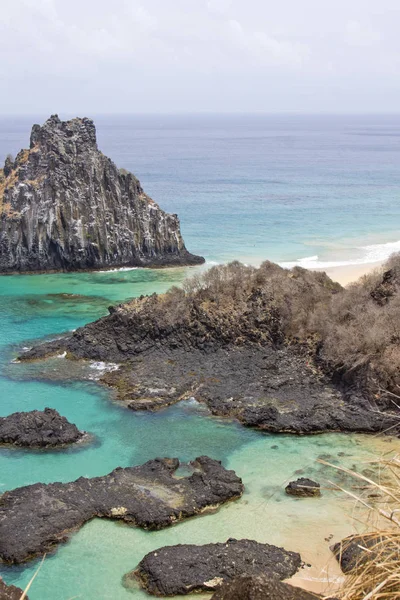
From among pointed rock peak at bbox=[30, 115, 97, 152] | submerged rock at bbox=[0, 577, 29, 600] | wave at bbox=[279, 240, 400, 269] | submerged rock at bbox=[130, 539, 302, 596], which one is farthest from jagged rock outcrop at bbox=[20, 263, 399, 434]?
pointed rock peak at bbox=[30, 115, 97, 152]

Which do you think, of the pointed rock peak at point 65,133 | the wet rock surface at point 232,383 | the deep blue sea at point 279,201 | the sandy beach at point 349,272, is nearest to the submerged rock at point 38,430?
the wet rock surface at point 232,383

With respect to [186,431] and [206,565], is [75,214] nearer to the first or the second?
[186,431]

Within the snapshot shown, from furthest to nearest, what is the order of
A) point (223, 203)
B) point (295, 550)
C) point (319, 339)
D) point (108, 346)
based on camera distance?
point (223, 203) < point (108, 346) < point (319, 339) < point (295, 550)

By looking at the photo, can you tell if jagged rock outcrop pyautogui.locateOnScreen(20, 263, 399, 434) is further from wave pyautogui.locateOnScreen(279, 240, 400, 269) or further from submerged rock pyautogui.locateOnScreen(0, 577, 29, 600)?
wave pyautogui.locateOnScreen(279, 240, 400, 269)

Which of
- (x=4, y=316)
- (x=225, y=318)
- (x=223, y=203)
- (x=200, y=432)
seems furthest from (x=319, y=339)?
(x=223, y=203)

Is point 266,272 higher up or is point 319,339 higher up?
point 266,272

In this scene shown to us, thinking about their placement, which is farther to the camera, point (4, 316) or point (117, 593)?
point (4, 316)

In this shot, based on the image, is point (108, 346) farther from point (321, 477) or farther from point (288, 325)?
point (321, 477)

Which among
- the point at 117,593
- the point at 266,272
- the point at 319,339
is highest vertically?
the point at 266,272

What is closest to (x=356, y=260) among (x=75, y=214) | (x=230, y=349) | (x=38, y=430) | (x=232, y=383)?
(x=75, y=214)
